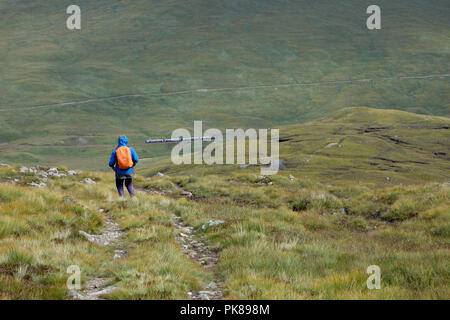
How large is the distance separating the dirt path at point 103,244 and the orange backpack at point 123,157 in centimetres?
245

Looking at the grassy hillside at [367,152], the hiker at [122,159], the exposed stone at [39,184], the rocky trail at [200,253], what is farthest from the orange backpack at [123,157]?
the grassy hillside at [367,152]

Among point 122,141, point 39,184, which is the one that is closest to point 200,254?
point 122,141

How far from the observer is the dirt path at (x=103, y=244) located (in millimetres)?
7302

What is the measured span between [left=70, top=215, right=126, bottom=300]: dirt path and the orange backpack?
2.45 metres

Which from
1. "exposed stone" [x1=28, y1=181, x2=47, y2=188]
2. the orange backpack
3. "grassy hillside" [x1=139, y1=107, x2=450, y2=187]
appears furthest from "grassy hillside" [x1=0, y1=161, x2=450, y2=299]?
"grassy hillside" [x1=139, y1=107, x2=450, y2=187]

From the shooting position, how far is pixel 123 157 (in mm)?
16797

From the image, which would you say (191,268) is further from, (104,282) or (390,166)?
(390,166)

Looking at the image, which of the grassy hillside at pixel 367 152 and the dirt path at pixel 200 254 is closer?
the dirt path at pixel 200 254

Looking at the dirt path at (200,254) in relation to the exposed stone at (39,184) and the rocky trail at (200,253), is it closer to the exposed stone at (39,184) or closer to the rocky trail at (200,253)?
the rocky trail at (200,253)

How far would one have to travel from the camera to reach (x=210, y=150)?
Answer: 86.3 meters

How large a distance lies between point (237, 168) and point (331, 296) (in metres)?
54.6

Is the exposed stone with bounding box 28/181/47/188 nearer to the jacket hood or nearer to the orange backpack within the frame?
the orange backpack
